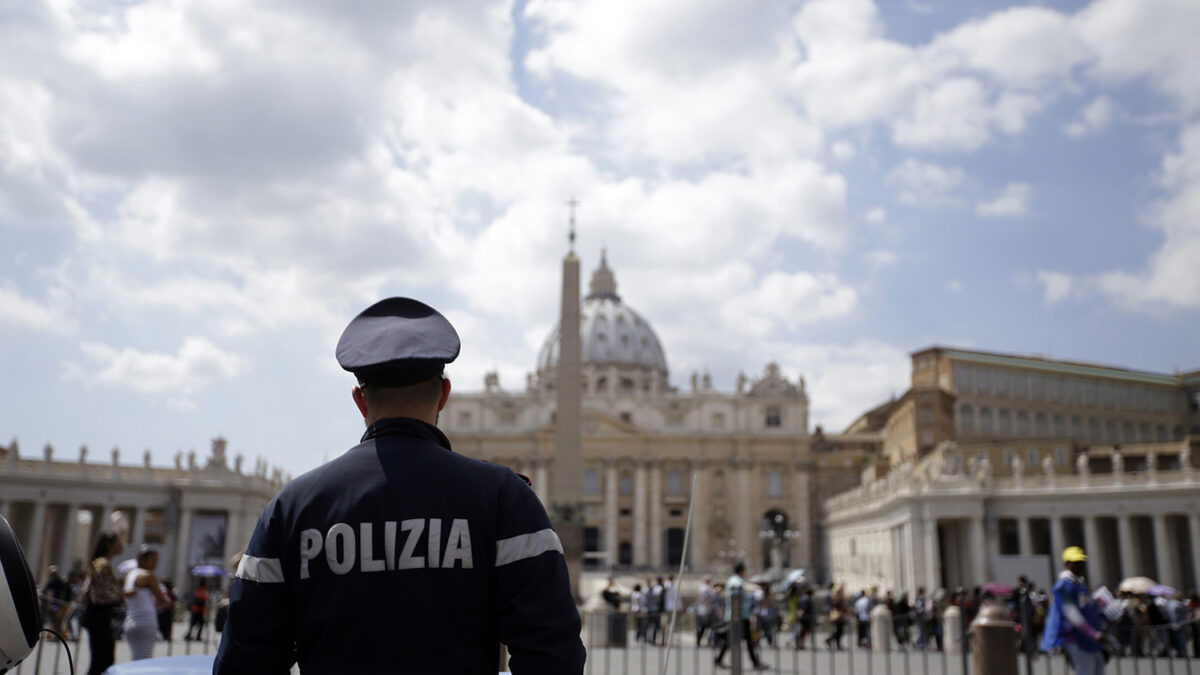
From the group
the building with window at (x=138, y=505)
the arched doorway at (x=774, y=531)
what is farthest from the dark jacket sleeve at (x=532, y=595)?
the arched doorway at (x=774, y=531)

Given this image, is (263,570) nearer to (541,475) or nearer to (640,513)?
(640,513)

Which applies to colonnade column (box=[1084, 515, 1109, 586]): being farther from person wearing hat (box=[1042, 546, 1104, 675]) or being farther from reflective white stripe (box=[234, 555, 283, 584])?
reflective white stripe (box=[234, 555, 283, 584])

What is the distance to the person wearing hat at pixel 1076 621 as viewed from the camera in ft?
29.1

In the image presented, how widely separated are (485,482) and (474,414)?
8025cm

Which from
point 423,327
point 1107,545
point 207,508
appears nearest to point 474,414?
point 207,508

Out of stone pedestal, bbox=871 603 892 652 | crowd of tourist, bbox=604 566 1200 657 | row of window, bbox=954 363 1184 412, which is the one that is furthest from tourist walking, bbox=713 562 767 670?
row of window, bbox=954 363 1184 412

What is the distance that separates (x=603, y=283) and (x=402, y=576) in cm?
11435

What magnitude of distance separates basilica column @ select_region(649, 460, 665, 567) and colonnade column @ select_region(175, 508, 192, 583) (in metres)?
37.1

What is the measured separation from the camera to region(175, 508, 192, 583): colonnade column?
4975cm

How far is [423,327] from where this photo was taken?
2.65 metres

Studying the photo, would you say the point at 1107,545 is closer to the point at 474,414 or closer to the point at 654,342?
the point at 474,414

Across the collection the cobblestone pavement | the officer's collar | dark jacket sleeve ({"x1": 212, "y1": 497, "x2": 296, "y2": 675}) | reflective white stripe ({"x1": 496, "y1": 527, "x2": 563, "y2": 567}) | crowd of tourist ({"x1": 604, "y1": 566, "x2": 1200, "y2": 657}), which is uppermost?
the officer's collar

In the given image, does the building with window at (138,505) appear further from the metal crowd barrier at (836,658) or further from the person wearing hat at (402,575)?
the person wearing hat at (402,575)

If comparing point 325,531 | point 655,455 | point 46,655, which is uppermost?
point 655,455
